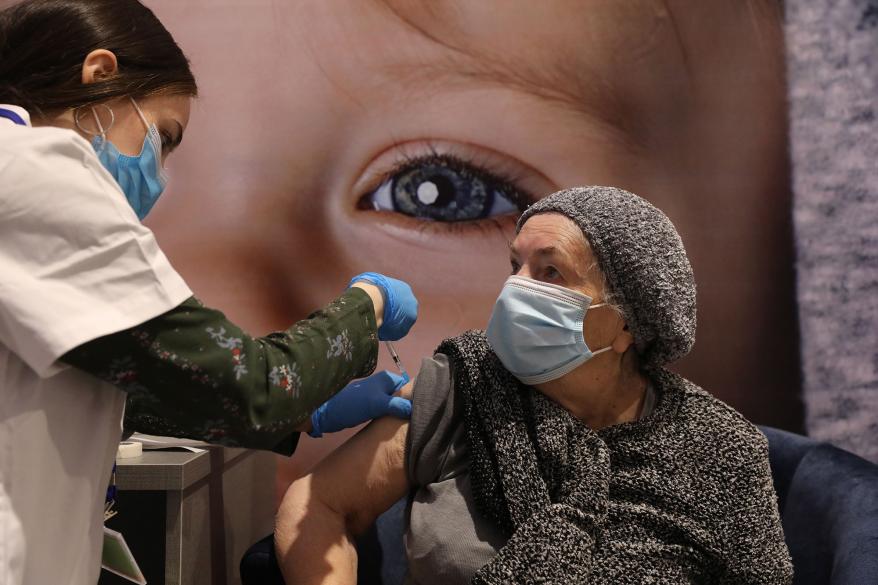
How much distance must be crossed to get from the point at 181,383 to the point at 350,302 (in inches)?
13.8

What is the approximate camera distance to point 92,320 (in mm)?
863

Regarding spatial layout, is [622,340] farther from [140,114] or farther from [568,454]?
[140,114]

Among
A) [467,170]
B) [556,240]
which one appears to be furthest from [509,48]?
[556,240]

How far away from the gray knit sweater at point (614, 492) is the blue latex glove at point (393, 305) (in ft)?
0.62

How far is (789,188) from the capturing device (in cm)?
233

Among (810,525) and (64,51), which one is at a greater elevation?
(64,51)

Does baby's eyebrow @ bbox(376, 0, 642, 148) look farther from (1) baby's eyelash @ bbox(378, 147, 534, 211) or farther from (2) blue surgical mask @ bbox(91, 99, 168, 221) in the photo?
(2) blue surgical mask @ bbox(91, 99, 168, 221)

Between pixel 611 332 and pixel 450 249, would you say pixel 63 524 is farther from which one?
pixel 450 249

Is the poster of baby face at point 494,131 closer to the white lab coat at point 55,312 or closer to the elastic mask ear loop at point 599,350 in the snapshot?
the elastic mask ear loop at point 599,350

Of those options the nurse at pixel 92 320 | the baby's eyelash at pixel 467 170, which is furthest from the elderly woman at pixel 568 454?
the baby's eyelash at pixel 467 170

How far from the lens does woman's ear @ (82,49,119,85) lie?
42.6 inches

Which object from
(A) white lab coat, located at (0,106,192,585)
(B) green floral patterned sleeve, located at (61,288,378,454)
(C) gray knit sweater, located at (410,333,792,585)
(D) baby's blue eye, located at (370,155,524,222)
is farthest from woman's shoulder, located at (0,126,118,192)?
(D) baby's blue eye, located at (370,155,524,222)

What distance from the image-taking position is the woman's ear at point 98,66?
108cm

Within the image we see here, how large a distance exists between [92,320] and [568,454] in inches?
38.9
